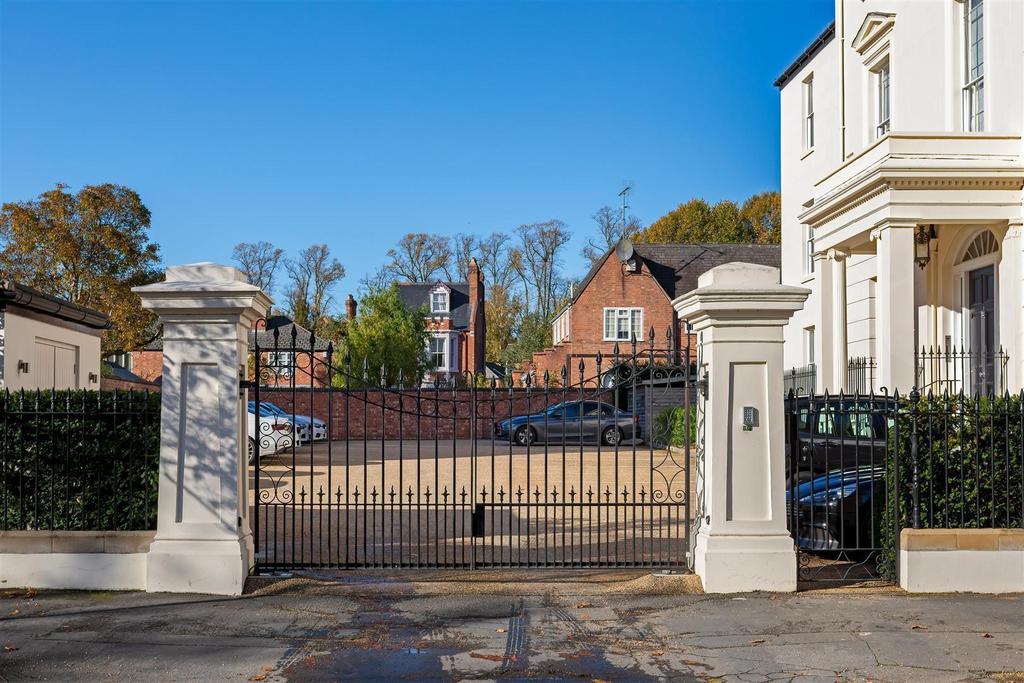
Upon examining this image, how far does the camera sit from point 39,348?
14.4 metres

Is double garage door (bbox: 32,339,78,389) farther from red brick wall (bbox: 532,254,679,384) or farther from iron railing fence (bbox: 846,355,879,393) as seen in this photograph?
red brick wall (bbox: 532,254,679,384)

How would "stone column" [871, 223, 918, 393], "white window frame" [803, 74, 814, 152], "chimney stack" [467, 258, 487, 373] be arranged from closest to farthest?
1. "stone column" [871, 223, 918, 393]
2. "white window frame" [803, 74, 814, 152]
3. "chimney stack" [467, 258, 487, 373]

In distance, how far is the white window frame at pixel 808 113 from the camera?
2745cm

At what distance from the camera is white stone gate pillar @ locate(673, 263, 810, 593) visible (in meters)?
8.96

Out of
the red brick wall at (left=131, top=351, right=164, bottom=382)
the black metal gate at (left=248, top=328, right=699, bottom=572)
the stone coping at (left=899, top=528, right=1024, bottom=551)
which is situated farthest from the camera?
the red brick wall at (left=131, top=351, right=164, bottom=382)

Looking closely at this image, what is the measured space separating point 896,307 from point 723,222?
1877 inches

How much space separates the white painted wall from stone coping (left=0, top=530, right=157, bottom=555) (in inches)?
107

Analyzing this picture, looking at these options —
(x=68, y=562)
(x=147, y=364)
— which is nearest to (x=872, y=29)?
(x=68, y=562)

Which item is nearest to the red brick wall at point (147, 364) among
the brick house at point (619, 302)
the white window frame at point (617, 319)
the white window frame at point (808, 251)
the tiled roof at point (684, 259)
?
the brick house at point (619, 302)

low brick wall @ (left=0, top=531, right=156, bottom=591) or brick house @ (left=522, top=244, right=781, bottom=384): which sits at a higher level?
brick house @ (left=522, top=244, right=781, bottom=384)

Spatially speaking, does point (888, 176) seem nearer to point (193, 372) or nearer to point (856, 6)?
point (856, 6)

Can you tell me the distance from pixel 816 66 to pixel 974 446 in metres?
19.8

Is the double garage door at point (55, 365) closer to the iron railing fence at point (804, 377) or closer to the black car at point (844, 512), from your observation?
the black car at point (844, 512)

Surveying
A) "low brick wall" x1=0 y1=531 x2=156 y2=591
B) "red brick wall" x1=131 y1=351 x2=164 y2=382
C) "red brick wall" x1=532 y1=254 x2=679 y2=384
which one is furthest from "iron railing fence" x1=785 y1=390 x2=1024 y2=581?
"red brick wall" x1=131 y1=351 x2=164 y2=382
